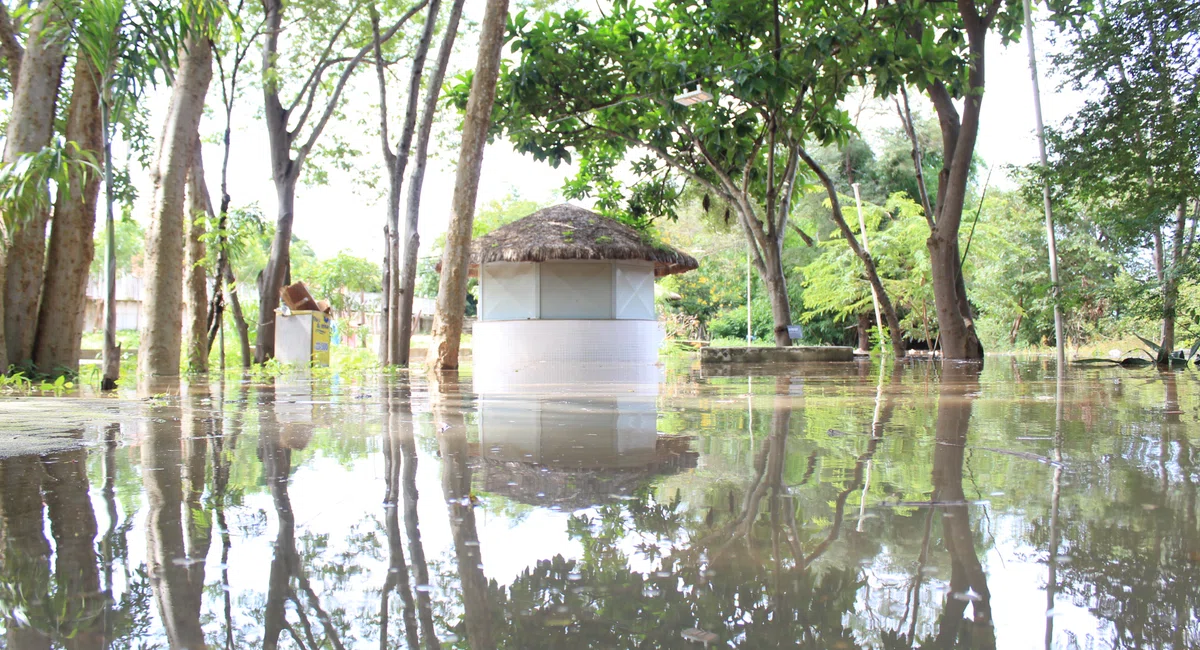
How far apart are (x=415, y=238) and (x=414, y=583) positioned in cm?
1108

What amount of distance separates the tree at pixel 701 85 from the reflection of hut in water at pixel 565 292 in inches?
91.8

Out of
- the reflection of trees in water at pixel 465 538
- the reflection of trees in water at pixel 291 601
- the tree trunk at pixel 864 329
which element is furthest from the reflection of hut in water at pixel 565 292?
the reflection of trees in water at pixel 291 601

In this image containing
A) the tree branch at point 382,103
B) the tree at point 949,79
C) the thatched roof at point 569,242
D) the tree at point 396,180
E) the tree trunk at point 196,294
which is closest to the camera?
the tree at point 949,79

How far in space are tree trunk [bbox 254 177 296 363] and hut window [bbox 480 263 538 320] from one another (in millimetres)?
3870

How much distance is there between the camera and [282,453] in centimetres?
286

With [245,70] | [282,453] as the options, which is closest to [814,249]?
[245,70]

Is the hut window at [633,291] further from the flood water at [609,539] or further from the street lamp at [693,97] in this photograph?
the flood water at [609,539]

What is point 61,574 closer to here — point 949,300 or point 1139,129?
point 1139,129

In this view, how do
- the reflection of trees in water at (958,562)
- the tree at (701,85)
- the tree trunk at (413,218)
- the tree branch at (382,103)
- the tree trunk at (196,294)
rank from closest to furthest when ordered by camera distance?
the reflection of trees in water at (958,562) → the tree at (701,85) → the tree trunk at (196,294) → the tree trunk at (413,218) → the tree branch at (382,103)

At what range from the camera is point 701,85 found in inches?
423

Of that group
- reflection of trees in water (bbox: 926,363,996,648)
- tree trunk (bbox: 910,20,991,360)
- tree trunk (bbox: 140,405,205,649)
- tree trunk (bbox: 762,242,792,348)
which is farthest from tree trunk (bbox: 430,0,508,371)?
reflection of trees in water (bbox: 926,363,996,648)

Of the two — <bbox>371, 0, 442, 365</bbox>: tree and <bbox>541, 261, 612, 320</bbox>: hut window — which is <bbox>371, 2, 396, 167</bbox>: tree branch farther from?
<bbox>541, 261, 612, 320</bbox>: hut window

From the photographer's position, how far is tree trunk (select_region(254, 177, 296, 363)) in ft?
43.6

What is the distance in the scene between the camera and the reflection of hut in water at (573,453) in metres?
2.21
